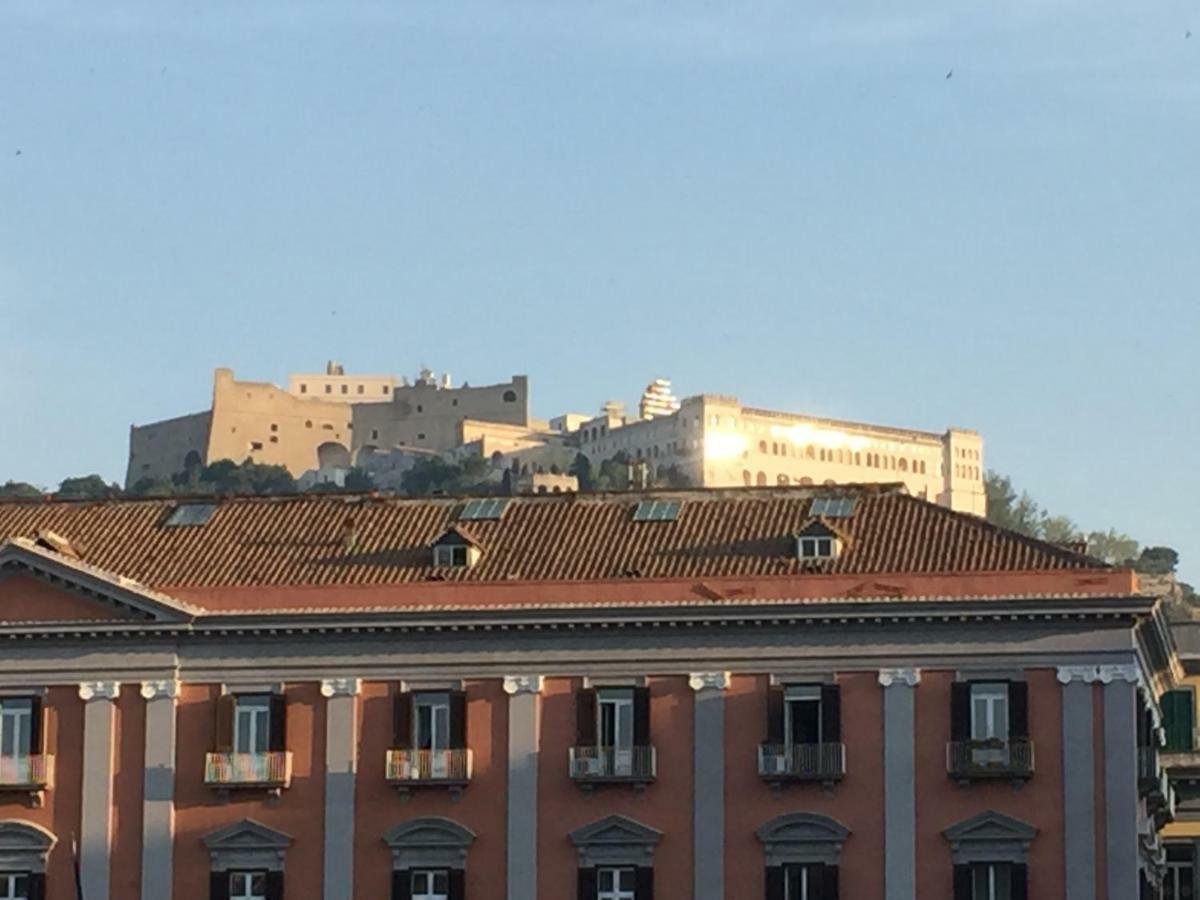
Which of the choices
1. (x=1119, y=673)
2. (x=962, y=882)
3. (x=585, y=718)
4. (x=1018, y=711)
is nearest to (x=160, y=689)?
(x=585, y=718)

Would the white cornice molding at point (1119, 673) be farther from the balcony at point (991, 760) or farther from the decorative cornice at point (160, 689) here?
the decorative cornice at point (160, 689)

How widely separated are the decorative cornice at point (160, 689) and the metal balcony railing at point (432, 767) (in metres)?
5.06

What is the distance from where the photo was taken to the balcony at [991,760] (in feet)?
229

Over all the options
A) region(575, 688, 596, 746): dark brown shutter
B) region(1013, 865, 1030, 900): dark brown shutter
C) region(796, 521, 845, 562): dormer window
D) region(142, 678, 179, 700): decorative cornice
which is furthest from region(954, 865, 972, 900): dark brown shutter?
region(142, 678, 179, 700): decorative cornice

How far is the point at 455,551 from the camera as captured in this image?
248ft

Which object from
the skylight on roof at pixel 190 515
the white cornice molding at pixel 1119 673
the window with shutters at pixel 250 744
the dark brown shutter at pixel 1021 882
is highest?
the skylight on roof at pixel 190 515

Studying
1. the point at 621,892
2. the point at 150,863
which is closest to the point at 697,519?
the point at 621,892

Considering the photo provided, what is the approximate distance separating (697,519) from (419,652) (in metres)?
7.42

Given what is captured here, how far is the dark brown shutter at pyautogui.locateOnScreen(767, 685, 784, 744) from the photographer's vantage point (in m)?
71.5

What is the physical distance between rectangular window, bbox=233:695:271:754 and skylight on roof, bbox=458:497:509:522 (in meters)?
6.91

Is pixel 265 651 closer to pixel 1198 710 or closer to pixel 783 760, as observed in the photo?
pixel 783 760

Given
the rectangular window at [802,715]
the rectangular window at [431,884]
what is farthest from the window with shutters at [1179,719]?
the rectangular window at [431,884]

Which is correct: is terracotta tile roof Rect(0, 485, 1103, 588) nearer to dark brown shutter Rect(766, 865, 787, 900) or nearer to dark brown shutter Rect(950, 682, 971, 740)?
dark brown shutter Rect(950, 682, 971, 740)

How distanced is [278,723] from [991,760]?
15050 mm
